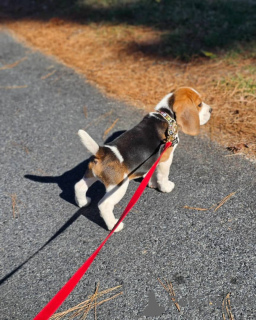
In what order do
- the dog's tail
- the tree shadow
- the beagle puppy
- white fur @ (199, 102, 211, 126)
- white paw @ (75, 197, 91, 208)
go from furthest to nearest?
the tree shadow, white fur @ (199, 102, 211, 126), white paw @ (75, 197, 91, 208), the beagle puppy, the dog's tail

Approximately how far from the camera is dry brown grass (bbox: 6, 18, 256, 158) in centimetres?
504

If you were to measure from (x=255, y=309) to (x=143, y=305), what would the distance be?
0.88 meters

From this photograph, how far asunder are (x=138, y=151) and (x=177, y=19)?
190 inches

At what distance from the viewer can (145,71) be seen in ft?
20.7

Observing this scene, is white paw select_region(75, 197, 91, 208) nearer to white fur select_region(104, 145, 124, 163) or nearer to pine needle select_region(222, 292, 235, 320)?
white fur select_region(104, 145, 124, 163)

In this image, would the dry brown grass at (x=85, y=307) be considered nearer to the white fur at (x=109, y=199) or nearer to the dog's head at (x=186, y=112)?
the white fur at (x=109, y=199)

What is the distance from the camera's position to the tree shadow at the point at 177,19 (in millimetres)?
6660

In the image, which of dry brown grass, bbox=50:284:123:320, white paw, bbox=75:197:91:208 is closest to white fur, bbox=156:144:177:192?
white paw, bbox=75:197:91:208

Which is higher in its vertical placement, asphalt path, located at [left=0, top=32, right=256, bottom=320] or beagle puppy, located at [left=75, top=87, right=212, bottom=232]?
beagle puppy, located at [left=75, top=87, right=212, bottom=232]

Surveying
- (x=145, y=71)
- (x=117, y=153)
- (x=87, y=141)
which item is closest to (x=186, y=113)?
(x=117, y=153)

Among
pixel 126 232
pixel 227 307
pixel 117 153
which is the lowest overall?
pixel 227 307

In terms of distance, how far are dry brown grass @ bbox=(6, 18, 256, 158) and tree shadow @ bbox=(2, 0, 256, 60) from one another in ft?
0.85

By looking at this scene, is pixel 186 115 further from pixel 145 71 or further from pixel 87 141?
pixel 145 71

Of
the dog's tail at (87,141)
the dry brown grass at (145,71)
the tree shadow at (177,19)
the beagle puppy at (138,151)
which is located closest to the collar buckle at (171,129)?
the beagle puppy at (138,151)
